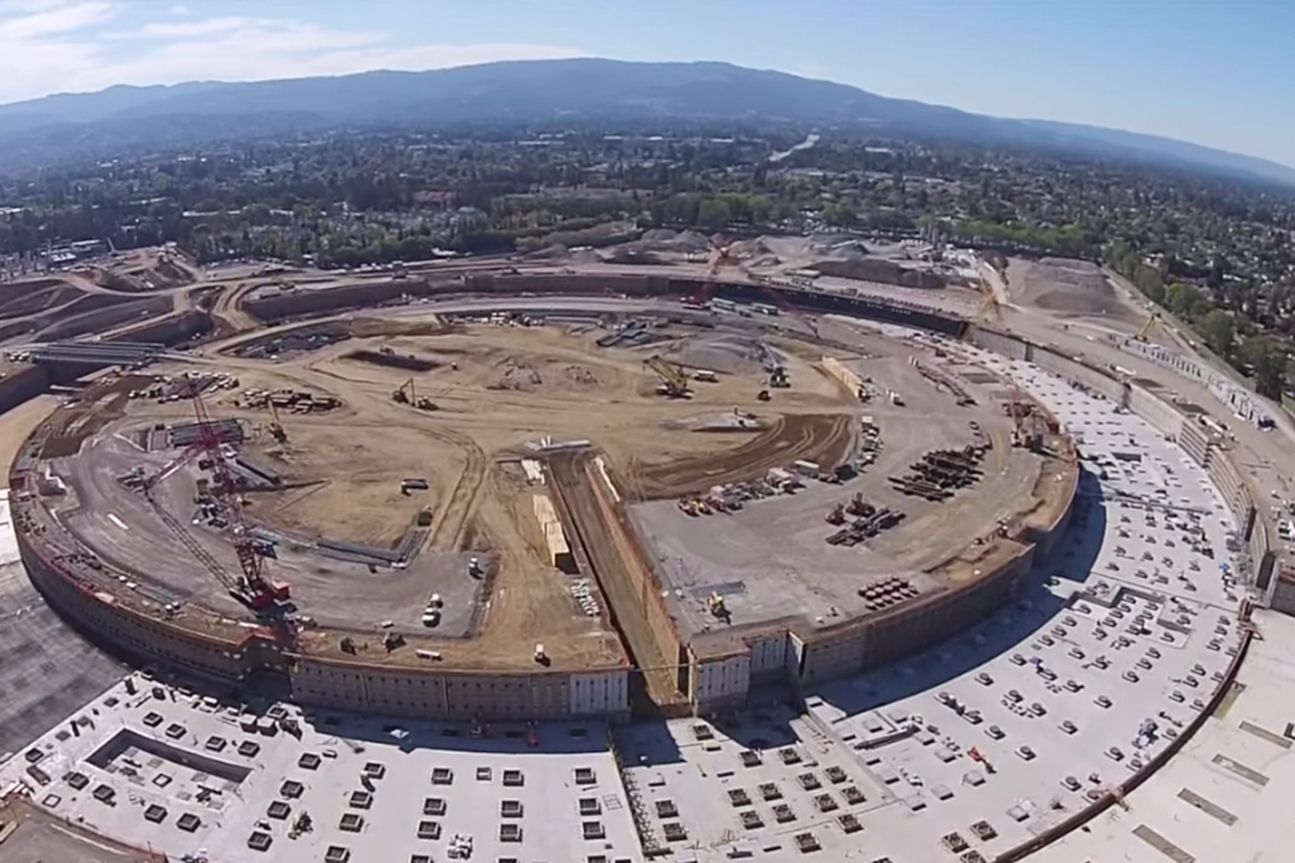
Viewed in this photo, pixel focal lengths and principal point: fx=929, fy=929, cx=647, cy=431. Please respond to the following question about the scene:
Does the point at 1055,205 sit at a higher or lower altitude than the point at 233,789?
higher

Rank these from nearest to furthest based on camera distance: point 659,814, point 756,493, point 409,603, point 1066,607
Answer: point 659,814 < point 409,603 < point 1066,607 < point 756,493

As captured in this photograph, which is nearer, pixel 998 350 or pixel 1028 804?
pixel 1028 804

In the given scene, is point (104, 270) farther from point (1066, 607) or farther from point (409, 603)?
point (1066, 607)

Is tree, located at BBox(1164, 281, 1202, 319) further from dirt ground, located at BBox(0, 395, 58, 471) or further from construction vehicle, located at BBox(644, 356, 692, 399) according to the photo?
dirt ground, located at BBox(0, 395, 58, 471)

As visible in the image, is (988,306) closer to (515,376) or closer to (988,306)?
(988,306)

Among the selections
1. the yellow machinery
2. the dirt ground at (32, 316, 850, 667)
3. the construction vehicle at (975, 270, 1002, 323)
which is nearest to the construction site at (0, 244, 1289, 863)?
the dirt ground at (32, 316, 850, 667)

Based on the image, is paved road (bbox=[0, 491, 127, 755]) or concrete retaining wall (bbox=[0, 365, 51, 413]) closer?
paved road (bbox=[0, 491, 127, 755])

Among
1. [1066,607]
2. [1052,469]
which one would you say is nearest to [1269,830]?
[1066,607]
